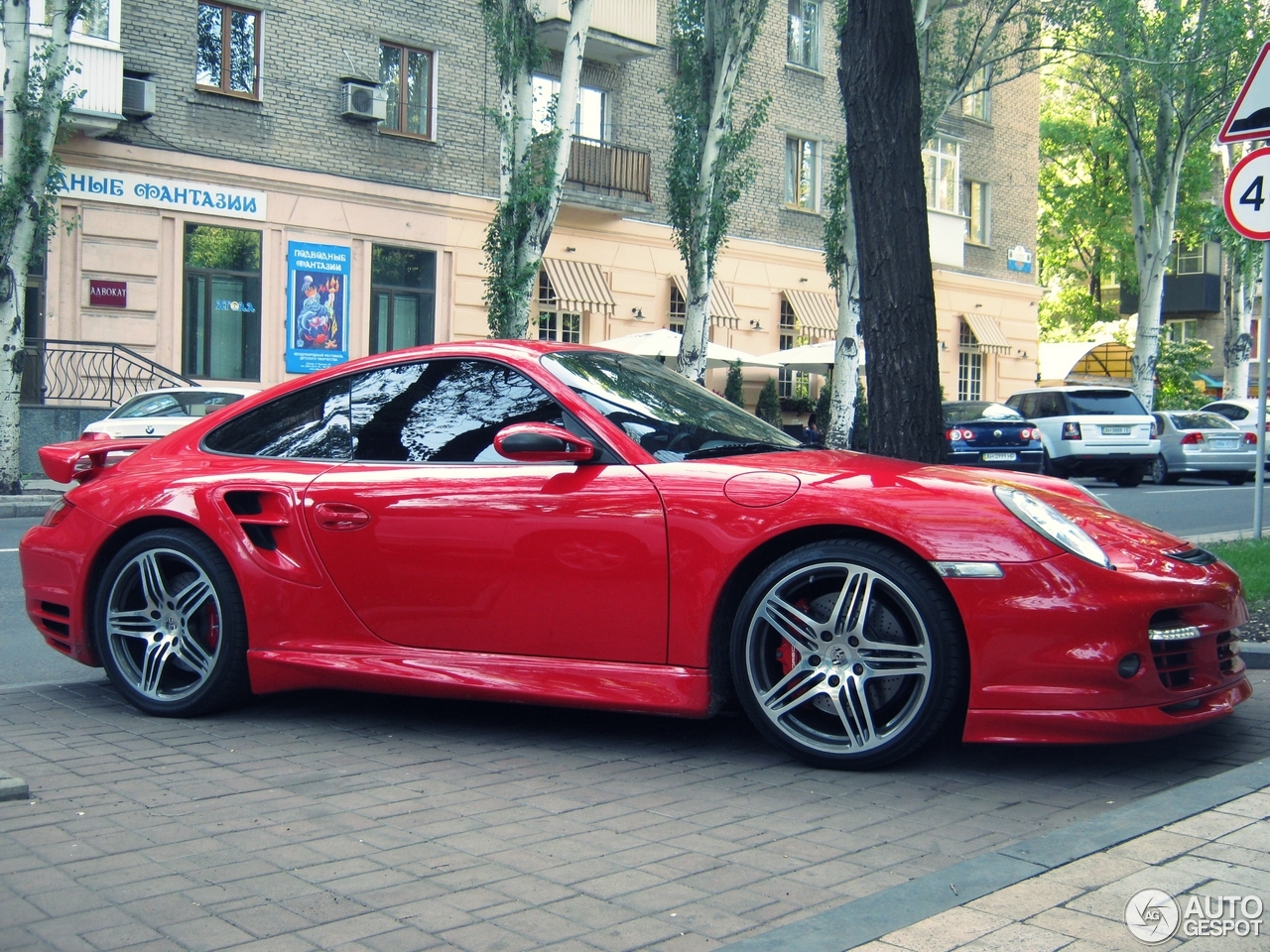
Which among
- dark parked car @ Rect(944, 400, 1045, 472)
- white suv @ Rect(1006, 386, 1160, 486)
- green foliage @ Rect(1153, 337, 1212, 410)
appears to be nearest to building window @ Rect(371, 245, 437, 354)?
dark parked car @ Rect(944, 400, 1045, 472)

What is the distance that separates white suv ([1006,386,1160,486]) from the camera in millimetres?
21125

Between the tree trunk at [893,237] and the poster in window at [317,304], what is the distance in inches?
652

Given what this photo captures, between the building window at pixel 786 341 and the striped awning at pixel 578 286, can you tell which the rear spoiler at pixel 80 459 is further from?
the building window at pixel 786 341

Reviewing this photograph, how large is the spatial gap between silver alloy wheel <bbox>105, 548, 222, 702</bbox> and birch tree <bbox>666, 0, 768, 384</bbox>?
1778cm

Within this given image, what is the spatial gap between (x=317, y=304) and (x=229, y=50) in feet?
14.3

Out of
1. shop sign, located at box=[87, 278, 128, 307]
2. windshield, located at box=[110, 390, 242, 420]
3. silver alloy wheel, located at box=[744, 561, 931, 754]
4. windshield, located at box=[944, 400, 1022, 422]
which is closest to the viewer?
silver alloy wheel, located at box=[744, 561, 931, 754]

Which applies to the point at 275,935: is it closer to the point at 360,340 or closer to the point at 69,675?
the point at 69,675

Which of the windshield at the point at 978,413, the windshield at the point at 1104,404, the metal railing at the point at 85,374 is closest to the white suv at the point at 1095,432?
the windshield at the point at 1104,404

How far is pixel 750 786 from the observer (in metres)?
4.06

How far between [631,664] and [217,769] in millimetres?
1373

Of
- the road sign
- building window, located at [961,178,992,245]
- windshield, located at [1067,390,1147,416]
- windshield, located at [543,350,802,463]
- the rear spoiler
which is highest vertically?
building window, located at [961,178,992,245]

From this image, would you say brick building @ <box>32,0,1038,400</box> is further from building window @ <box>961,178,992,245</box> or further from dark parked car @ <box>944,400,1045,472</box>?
dark parked car @ <box>944,400,1045,472</box>

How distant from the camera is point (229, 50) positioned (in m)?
21.7

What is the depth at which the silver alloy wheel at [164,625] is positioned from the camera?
4.95 m
